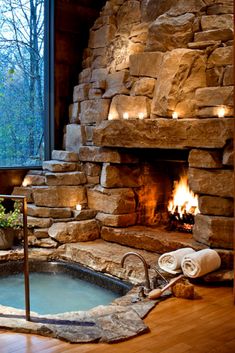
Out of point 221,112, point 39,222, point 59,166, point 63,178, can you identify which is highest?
point 221,112

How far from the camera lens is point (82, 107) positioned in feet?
19.7

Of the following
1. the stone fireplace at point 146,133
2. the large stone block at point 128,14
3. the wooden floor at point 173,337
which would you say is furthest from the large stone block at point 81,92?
the wooden floor at point 173,337

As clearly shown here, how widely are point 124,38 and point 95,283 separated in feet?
9.41

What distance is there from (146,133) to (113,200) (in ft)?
3.29

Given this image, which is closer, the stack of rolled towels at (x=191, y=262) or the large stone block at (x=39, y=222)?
the stack of rolled towels at (x=191, y=262)

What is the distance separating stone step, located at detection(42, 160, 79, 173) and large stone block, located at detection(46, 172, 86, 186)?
0.08 m

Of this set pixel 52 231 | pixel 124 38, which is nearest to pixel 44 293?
pixel 52 231

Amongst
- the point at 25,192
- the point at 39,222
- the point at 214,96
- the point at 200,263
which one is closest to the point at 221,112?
the point at 214,96

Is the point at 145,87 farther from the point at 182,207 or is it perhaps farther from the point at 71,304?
the point at 71,304

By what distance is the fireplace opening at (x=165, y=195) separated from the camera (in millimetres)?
5422

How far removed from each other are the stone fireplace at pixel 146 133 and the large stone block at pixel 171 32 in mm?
11

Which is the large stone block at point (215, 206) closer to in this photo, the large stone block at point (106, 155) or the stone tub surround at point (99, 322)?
the stone tub surround at point (99, 322)

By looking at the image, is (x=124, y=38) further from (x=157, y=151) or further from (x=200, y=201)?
(x=200, y=201)

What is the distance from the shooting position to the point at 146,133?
16.2ft
